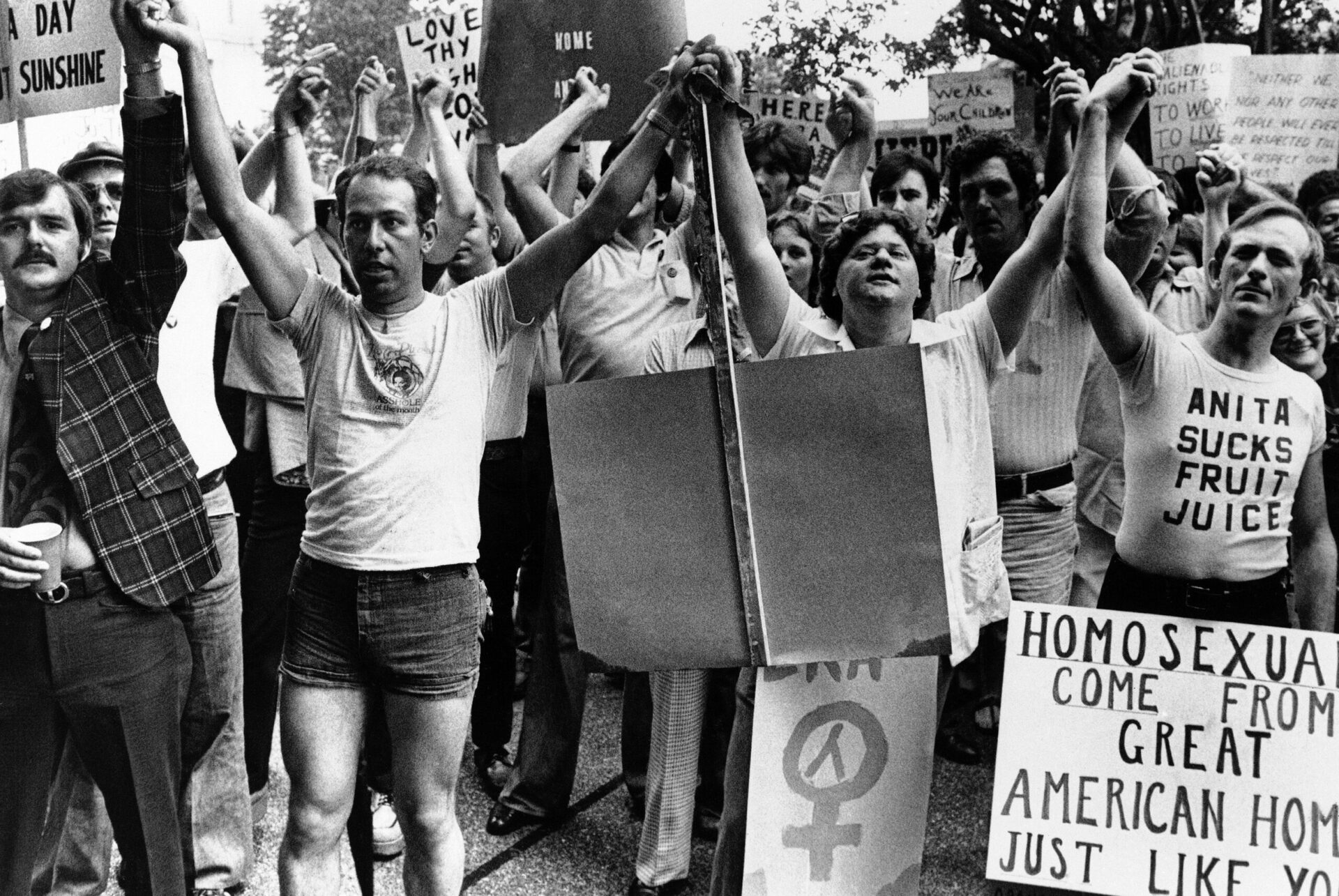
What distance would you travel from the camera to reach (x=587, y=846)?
4.41 metres

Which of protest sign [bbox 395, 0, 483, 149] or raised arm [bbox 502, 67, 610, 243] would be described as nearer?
raised arm [bbox 502, 67, 610, 243]

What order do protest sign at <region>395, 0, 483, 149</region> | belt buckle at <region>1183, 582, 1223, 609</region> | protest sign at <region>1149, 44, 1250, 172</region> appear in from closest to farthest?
belt buckle at <region>1183, 582, 1223, 609</region>, protest sign at <region>395, 0, 483, 149</region>, protest sign at <region>1149, 44, 1250, 172</region>

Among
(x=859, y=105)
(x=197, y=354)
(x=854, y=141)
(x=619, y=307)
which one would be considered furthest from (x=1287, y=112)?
(x=197, y=354)

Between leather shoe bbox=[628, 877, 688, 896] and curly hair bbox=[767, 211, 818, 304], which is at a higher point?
curly hair bbox=[767, 211, 818, 304]

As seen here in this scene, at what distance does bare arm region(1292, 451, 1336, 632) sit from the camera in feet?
11.8

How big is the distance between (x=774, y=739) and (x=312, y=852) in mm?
1073

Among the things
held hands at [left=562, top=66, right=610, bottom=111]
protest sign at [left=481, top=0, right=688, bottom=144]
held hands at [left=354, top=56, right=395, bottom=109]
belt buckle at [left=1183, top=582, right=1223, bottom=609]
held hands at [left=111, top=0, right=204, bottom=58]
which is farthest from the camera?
held hands at [left=354, top=56, right=395, bottom=109]

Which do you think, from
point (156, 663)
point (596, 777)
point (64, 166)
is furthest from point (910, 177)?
point (156, 663)

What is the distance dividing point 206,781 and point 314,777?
38.9 inches

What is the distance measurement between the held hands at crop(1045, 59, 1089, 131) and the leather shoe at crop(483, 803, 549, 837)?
2668mm

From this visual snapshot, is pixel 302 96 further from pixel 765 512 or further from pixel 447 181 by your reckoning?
pixel 765 512

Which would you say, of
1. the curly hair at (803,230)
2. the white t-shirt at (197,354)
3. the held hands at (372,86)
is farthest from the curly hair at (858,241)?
the held hands at (372,86)

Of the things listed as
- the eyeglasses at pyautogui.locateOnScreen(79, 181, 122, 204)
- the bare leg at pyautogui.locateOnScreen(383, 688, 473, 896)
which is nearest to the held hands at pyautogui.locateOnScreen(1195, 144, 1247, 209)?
the bare leg at pyautogui.locateOnScreen(383, 688, 473, 896)

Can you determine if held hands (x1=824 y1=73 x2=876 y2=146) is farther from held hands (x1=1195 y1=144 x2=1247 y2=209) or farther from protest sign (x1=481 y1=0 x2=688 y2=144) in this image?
held hands (x1=1195 y1=144 x2=1247 y2=209)
